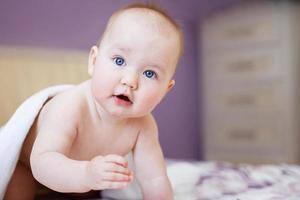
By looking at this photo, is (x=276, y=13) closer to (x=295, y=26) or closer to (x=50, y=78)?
(x=295, y=26)

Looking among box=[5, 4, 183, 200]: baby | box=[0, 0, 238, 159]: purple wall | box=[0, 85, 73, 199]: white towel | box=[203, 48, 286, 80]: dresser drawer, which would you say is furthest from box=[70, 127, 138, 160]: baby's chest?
box=[203, 48, 286, 80]: dresser drawer

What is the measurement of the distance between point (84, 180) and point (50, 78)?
1036 millimetres

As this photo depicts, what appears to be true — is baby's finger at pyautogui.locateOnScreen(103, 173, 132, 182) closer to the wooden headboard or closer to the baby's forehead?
the baby's forehead

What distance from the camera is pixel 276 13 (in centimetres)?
225

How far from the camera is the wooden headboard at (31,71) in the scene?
1516 mm

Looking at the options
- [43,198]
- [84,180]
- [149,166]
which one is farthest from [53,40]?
[84,180]

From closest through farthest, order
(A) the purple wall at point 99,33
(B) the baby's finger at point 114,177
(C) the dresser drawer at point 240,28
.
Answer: (B) the baby's finger at point 114,177 → (A) the purple wall at point 99,33 → (C) the dresser drawer at point 240,28

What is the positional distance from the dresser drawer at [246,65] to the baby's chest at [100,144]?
5.24 ft

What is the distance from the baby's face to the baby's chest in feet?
0.30

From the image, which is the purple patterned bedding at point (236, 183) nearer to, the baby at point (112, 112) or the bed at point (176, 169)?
the bed at point (176, 169)

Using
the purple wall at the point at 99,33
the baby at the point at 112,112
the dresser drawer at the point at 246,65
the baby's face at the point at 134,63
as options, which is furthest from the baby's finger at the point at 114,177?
the dresser drawer at the point at 246,65

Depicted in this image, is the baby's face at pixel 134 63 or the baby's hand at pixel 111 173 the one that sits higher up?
the baby's face at pixel 134 63

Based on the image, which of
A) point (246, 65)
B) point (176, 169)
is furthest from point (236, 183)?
point (246, 65)

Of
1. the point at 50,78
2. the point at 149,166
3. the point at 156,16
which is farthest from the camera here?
the point at 50,78
